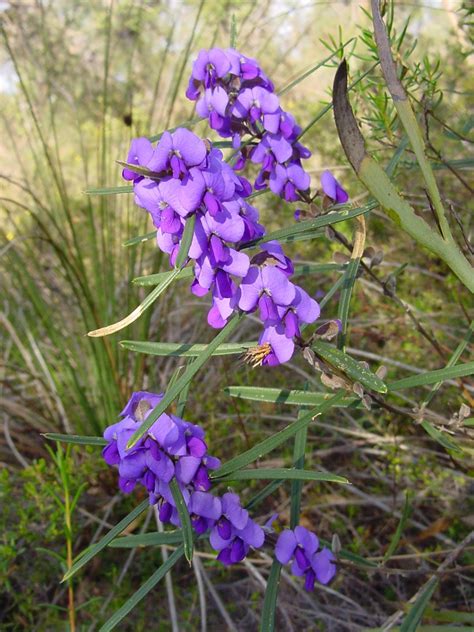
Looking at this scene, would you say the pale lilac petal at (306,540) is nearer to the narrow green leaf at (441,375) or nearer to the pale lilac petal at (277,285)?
the narrow green leaf at (441,375)

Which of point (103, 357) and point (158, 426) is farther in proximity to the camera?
point (103, 357)

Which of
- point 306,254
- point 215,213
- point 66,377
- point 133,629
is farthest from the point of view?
point 306,254

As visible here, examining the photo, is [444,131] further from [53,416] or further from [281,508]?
[53,416]

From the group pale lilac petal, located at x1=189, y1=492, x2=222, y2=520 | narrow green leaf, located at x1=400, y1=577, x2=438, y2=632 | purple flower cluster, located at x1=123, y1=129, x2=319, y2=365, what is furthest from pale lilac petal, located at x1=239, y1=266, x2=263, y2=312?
narrow green leaf, located at x1=400, y1=577, x2=438, y2=632

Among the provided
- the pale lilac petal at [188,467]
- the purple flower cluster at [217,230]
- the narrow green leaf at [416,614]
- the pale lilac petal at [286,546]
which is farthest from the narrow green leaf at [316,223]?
the narrow green leaf at [416,614]

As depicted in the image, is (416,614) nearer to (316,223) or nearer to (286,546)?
(286,546)

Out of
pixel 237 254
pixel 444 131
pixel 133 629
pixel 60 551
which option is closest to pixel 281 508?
pixel 133 629
